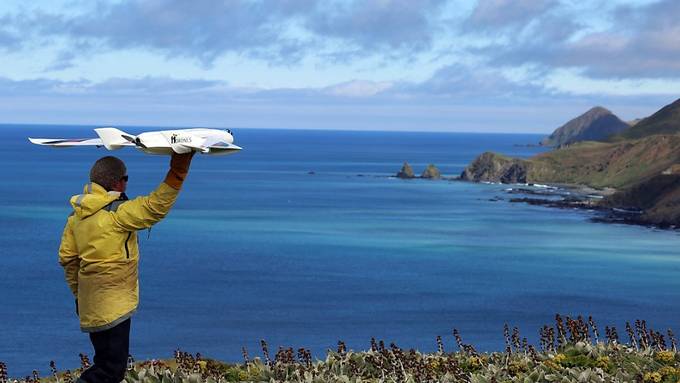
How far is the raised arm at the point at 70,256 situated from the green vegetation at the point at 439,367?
2.25 meters

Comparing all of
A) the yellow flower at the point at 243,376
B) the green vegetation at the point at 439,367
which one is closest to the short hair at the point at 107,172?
the green vegetation at the point at 439,367

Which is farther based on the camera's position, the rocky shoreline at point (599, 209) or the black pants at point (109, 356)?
the rocky shoreline at point (599, 209)

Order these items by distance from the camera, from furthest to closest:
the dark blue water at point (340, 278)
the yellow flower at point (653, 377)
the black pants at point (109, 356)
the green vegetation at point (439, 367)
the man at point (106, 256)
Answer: the dark blue water at point (340, 278) → the green vegetation at point (439, 367) → the yellow flower at point (653, 377) → the black pants at point (109, 356) → the man at point (106, 256)

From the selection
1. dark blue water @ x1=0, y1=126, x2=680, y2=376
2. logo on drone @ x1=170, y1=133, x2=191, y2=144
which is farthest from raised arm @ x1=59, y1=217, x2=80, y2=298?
dark blue water @ x1=0, y1=126, x2=680, y2=376

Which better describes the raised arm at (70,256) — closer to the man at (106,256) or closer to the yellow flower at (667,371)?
the man at (106,256)

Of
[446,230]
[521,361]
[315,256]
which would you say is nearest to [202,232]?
[315,256]

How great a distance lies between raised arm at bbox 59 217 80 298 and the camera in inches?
393

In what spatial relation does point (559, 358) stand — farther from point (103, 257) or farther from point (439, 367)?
point (103, 257)

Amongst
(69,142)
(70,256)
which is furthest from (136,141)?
(70,256)

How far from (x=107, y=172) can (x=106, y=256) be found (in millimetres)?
764

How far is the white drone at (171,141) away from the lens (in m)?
8.94

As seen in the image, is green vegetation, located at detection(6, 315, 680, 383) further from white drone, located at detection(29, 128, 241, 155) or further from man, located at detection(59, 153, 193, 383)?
white drone, located at detection(29, 128, 241, 155)

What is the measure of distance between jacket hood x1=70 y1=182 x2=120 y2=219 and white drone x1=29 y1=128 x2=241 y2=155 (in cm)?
68

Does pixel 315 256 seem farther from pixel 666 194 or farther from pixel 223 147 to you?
pixel 223 147
